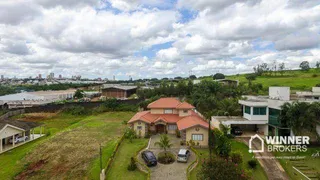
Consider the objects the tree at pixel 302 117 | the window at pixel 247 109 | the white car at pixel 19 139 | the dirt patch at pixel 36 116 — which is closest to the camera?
the tree at pixel 302 117

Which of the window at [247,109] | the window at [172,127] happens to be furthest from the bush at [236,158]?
the window at [172,127]

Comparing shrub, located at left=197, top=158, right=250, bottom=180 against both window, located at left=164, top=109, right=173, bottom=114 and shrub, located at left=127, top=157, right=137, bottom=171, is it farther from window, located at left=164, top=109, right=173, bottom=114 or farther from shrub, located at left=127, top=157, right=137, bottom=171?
window, located at left=164, top=109, right=173, bottom=114

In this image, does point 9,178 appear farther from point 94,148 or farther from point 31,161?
point 94,148

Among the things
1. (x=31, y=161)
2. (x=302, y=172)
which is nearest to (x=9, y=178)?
(x=31, y=161)

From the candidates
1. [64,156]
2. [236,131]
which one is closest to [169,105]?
[236,131]

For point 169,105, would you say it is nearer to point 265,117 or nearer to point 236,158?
point 265,117

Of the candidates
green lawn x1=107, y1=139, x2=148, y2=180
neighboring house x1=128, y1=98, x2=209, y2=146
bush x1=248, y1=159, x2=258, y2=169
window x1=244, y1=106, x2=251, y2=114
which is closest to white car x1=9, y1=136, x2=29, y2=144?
green lawn x1=107, y1=139, x2=148, y2=180

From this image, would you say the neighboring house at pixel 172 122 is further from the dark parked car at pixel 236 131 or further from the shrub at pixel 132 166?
the shrub at pixel 132 166
